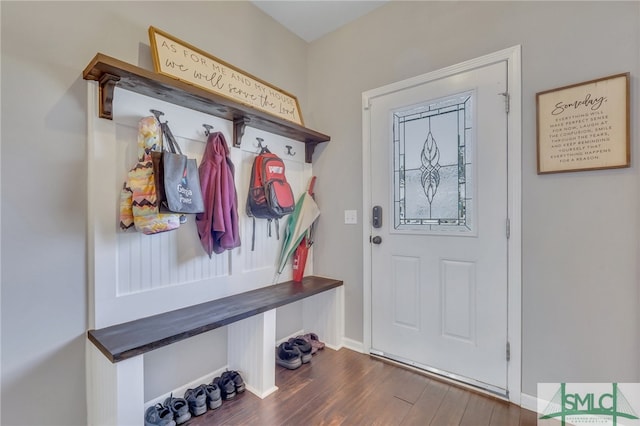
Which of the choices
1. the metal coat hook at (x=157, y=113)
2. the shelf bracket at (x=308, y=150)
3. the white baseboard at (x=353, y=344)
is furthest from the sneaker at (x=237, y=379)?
the shelf bracket at (x=308, y=150)

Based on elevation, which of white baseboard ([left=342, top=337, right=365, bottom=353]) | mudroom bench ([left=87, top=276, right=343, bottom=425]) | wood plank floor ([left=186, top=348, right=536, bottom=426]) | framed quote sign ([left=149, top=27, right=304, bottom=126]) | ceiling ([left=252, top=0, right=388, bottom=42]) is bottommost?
wood plank floor ([left=186, top=348, right=536, bottom=426])

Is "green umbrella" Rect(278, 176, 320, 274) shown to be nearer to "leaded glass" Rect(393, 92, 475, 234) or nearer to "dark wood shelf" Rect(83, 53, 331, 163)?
"dark wood shelf" Rect(83, 53, 331, 163)

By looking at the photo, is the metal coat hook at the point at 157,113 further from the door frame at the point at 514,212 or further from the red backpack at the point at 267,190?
the door frame at the point at 514,212

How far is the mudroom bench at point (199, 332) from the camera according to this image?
122 cm

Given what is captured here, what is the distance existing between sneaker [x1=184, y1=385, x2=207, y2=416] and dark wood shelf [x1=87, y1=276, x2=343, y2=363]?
0.48 metres

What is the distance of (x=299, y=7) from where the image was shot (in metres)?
2.24

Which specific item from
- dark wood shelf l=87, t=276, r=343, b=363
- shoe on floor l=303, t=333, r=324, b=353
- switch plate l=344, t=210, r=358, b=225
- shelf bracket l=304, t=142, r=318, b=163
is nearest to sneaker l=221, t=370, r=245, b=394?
dark wood shelf l=87, t=276, r=343, b=363

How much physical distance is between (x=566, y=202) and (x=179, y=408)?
240cm

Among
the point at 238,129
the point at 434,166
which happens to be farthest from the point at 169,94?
the point at 434,166

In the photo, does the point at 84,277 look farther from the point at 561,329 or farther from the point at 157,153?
the point at 561,329

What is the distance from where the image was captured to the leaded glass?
6.16 ft

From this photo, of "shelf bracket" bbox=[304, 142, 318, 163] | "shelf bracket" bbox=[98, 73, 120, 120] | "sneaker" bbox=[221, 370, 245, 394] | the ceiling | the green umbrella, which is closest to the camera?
"shelf bracket" bbox=[98, 73, 120, 120]

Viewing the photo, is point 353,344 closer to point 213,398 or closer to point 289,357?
point 289,357

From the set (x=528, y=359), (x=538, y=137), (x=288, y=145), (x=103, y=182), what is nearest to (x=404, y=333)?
(x=528, y=359)
